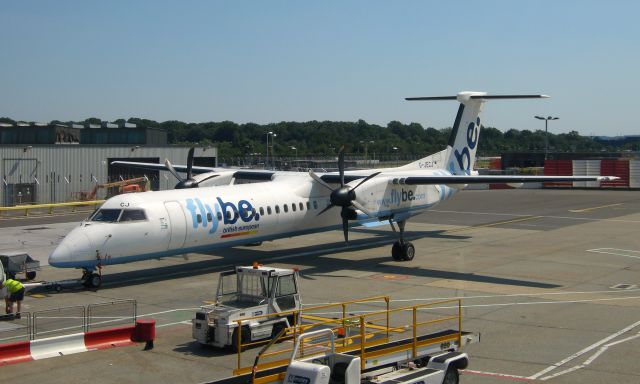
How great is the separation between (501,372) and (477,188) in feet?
197

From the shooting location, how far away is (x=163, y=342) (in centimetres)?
1658

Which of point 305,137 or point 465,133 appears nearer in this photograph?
point 465,133

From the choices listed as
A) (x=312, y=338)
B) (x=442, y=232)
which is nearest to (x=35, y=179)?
(x=442, y=232)

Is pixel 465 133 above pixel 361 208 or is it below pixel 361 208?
above

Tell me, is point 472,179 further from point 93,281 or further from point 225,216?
point 93,281

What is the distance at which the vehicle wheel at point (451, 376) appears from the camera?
12.5 m

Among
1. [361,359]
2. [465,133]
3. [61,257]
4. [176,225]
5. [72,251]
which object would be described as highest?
[465,133]

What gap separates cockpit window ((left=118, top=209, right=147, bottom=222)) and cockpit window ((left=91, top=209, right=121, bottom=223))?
0.65 ft

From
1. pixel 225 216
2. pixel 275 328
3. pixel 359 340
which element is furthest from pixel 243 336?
pixel 225 216

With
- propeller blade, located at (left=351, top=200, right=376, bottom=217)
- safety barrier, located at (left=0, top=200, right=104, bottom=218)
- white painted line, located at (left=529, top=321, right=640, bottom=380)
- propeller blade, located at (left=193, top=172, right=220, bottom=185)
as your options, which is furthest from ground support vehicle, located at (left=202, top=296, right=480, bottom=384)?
safety barrier, located at (left=0, top=200, right=104, bottom=218)

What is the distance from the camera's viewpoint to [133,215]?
74.2 feet

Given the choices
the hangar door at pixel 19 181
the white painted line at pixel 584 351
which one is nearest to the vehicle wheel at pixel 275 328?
the white painted line at pixel 584 351

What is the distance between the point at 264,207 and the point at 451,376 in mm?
14867

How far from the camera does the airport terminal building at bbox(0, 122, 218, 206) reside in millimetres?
53344
